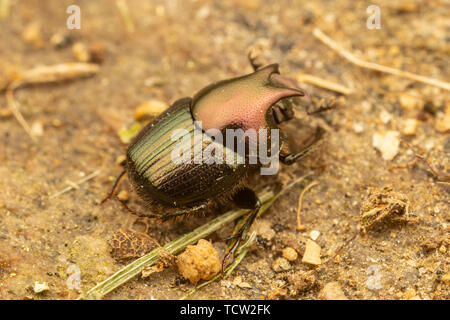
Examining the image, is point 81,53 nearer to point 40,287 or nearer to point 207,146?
point 207,146

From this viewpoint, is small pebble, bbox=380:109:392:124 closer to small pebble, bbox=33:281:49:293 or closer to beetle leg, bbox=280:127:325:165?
beetle leg, bbox=280:127:325:165

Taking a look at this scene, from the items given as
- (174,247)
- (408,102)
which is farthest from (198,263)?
(408,102)

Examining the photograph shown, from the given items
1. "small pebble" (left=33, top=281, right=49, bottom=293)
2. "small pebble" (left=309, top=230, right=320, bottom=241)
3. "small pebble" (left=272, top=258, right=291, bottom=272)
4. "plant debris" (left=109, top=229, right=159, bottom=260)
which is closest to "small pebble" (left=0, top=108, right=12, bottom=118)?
"plant debris" (left=109, top=229, right=159, bottom=260)

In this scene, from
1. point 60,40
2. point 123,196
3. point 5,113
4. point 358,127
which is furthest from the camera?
point 60,40

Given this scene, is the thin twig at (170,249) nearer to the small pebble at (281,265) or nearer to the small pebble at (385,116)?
the small pebble at (281,265)

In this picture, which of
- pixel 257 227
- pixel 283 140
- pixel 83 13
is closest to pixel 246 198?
pixel 257 227
